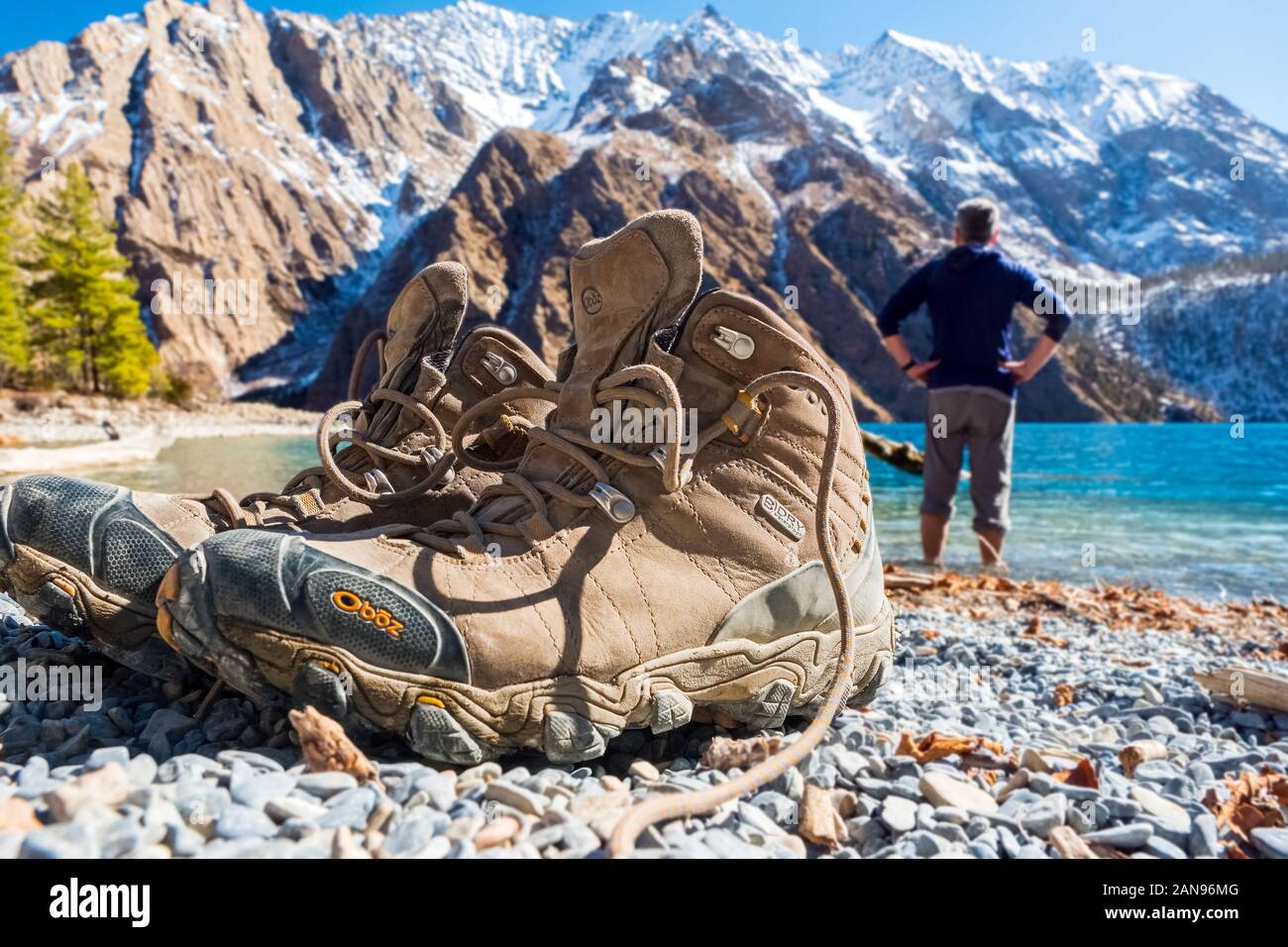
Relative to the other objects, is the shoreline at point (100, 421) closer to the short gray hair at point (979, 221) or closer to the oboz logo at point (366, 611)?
the short gray hair at point (979, 221)

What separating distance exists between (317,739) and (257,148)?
157404mm

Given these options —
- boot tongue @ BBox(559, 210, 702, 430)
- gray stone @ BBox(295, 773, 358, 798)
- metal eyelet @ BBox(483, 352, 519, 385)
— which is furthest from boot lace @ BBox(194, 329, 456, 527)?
gray stone @ BBox(295, 773, 358, 798)

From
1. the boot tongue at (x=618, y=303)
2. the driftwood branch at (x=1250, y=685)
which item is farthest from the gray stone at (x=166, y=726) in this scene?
the driftwood branch at (x=1250, y=685)

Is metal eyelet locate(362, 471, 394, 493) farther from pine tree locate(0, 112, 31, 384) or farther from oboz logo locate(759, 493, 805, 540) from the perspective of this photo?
pine tree locate(0, 112, 31, 384)

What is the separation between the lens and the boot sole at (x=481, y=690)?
152cm

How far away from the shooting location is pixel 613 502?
1.84 metres

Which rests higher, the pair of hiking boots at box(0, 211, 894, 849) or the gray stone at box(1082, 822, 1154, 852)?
the pair of hiking boots at box(0, 211, 894, 849)

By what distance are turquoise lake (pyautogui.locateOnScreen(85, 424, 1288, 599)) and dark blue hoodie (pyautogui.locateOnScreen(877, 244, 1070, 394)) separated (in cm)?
238

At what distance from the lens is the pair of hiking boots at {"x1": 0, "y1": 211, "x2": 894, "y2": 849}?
155cm

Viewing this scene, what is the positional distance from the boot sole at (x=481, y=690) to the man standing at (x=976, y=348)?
4693 millimetres

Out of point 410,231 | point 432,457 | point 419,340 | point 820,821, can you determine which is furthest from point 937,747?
point 410,231

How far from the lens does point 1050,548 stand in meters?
9.41

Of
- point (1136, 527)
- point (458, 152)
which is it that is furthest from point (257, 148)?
point (1136, 527)

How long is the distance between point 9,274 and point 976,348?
38.9 meters
